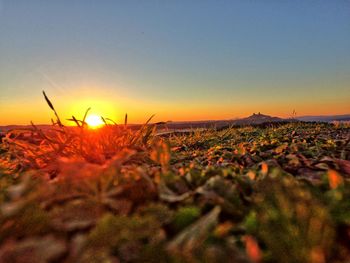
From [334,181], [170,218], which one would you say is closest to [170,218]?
[170,218]

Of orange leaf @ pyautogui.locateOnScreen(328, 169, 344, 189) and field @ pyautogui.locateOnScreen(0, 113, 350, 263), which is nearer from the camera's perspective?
field @ pyautogui.locateOnScreen(0, 113, 350, 263)

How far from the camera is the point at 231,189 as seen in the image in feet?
3.96

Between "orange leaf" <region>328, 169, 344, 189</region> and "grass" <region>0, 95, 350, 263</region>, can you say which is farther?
"orange leaf" <region>328, 169, 344, 189</region>

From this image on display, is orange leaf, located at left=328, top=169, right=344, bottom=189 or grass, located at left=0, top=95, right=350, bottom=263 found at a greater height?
orange leaf, located at left=328, top=169, right=344, bottom=189

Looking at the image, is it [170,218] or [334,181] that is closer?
[170,218]

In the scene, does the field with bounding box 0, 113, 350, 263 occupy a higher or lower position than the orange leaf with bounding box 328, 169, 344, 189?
lower

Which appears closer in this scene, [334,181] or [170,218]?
[170,218]

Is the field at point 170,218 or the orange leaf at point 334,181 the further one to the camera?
the orange leaf at point 334,181

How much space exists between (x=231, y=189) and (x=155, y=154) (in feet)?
1.14

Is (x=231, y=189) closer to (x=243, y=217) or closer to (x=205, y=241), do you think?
(x=243, y=217)

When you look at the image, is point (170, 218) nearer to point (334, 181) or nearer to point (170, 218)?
point (170, 218)

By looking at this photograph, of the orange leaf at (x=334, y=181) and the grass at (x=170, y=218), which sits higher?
the orange leaf at (x=334, y=181)

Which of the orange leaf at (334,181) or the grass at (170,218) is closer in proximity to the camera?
the grass at (170,218)

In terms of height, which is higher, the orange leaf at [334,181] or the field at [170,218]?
the orange leaf at [334,181]
